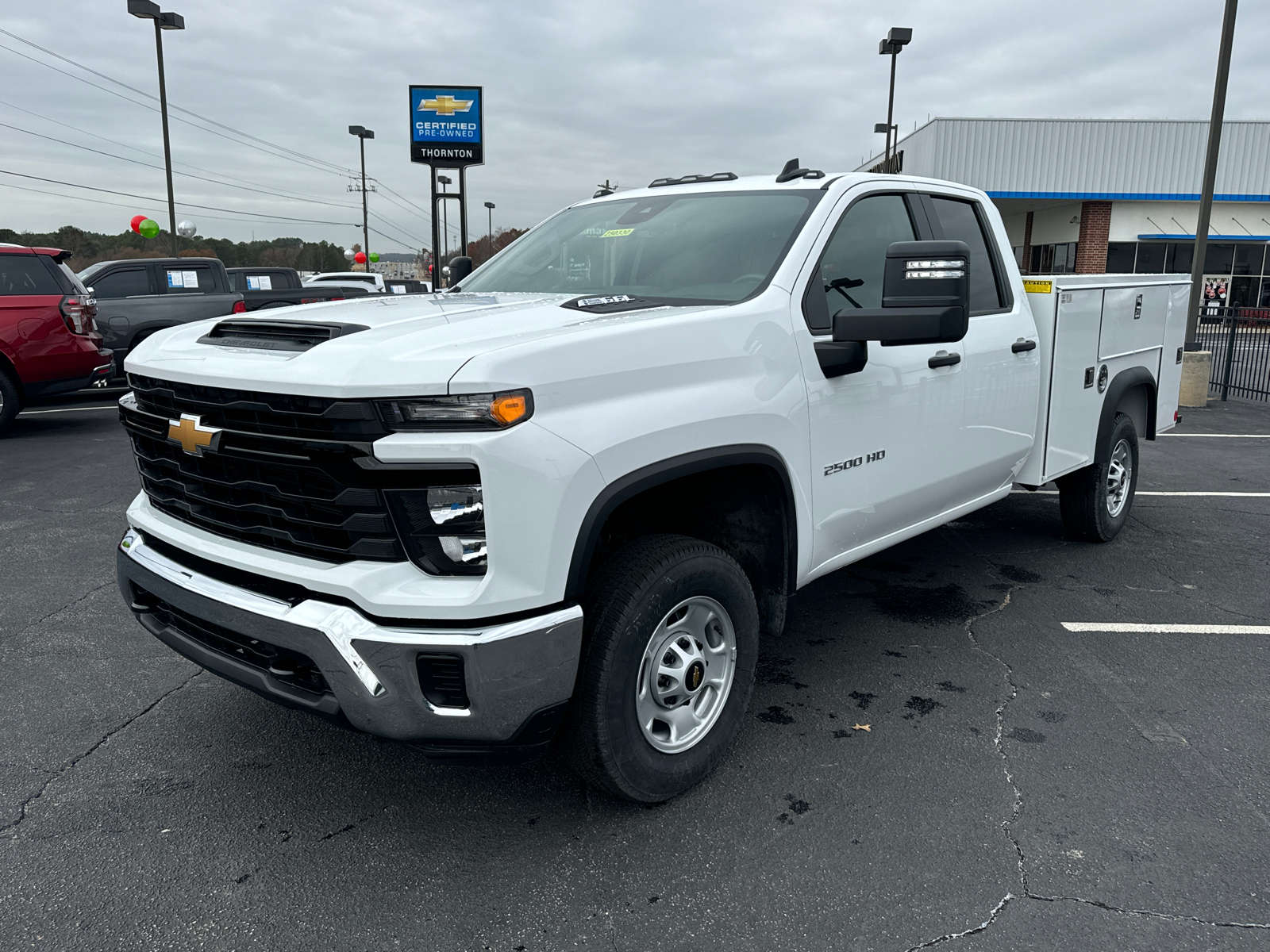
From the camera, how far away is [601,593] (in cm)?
272

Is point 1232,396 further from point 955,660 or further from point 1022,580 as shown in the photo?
point 955,660

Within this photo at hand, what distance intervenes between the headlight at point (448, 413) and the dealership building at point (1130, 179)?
3218 centimetres

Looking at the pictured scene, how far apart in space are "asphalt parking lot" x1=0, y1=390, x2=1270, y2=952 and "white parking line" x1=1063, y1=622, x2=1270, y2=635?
31 millimetres

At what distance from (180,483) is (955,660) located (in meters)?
3.23

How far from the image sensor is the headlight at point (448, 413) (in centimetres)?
235

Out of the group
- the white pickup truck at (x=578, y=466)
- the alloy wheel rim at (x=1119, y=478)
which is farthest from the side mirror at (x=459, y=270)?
the alloy wheel rim at (x=1119, y=478)

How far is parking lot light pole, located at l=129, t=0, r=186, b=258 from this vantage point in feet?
72.8

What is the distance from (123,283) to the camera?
541 inches

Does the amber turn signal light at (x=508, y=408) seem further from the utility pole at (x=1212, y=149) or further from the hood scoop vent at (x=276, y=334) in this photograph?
the utility pole at (x=1212, y=149)

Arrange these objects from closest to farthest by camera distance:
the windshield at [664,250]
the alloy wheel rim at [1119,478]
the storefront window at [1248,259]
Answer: the windshield at [664,250]
the alloy wheel rim at [1119,478]
the storefront window at [1248,259]

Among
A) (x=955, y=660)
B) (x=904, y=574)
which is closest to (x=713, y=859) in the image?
(x=955, y=660)

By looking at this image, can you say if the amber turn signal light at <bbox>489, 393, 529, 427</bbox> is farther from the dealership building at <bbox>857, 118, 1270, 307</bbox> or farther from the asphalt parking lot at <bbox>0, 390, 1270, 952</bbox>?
the dealership building at <bbox>857, 118, 1270, 307</bbox>

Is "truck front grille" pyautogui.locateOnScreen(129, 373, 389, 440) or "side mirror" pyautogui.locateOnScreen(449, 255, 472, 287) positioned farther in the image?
"side mirror" pyautogui.locateOnScreen(449, 255, 472, 287)

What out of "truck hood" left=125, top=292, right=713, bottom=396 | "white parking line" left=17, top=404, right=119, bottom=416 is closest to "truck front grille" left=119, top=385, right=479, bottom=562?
"truck hood" left=125, top=292, right=713, bottom=396
